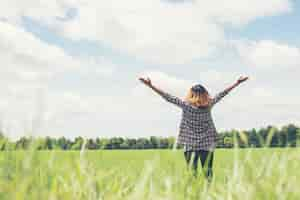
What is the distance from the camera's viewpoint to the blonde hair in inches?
387

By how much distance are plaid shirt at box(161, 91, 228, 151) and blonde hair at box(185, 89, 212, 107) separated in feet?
0.31

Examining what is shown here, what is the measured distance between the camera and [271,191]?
8.55 ft

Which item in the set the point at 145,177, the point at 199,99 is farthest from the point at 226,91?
the point at 145,177

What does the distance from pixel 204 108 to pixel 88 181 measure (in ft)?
23.7

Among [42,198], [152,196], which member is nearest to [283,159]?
[152,196]

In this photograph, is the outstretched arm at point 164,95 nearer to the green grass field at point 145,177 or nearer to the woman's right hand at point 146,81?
the woman's right hand at point 146,81

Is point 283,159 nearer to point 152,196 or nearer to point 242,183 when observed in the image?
point 242,183

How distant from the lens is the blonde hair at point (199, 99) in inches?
387

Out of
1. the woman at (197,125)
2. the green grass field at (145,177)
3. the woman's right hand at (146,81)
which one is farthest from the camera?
the woman's right hand at (146,81)

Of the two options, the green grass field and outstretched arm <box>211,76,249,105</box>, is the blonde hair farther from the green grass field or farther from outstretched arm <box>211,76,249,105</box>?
the green grass field

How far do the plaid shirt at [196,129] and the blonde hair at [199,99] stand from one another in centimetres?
9

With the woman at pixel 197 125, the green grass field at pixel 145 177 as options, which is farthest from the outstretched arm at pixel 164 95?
the green grass field at pixel 145 177

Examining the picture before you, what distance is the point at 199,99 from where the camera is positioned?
984 centimetres

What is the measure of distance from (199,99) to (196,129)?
0.56 metres
